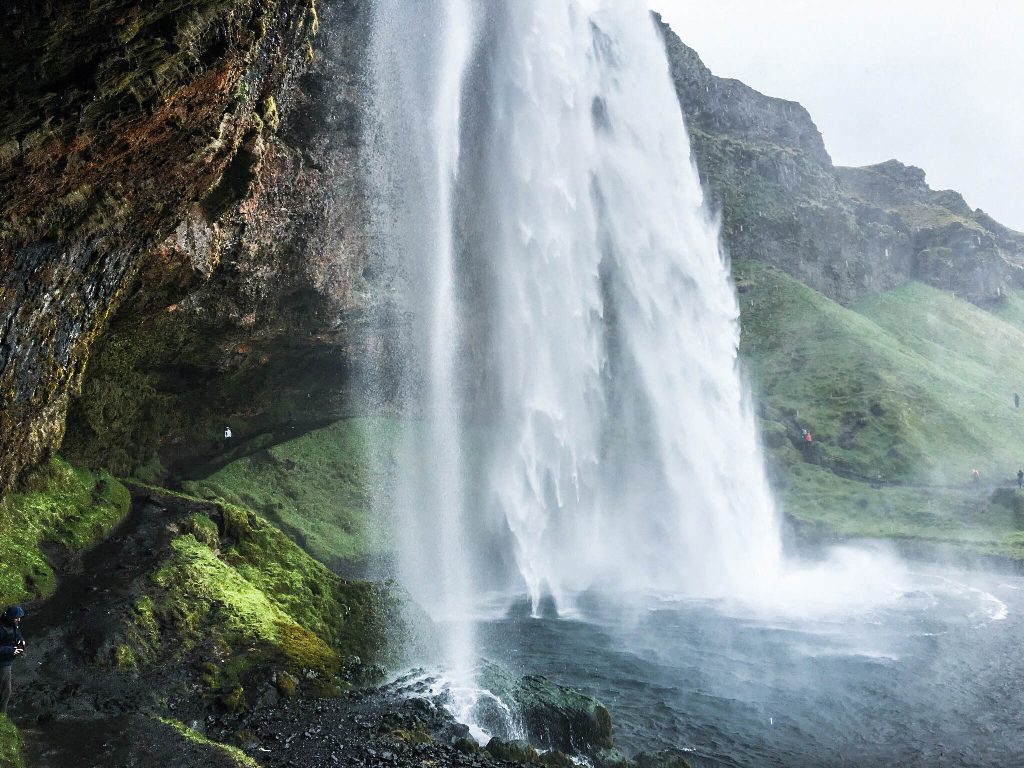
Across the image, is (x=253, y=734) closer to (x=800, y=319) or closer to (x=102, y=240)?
(x=102, y=240)

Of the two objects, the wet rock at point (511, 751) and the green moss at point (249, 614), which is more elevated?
the green moss at point (249, 614)

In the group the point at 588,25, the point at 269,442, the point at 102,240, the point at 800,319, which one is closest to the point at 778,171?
the point at 800,319

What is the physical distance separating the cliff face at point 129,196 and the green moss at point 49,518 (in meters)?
0.87

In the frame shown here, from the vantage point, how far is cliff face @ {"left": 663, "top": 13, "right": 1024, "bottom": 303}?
82.2 meters

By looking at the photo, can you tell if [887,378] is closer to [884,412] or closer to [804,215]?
[884,412]

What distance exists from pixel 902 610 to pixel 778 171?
68354 mm

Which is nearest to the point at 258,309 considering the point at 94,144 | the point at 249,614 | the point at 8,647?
the point at 249,614

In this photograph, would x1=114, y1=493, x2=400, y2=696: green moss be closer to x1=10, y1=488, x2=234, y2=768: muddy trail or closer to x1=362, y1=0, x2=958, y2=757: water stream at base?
x1=10, y1=488, x2=234, y2=768: muddy trail

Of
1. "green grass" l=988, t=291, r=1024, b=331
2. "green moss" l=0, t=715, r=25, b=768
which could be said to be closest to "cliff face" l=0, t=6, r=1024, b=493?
"green moss" l=0, t=715, r=25, b=768

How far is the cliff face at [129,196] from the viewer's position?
7371 mm

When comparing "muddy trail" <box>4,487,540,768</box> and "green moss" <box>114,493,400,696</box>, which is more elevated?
"green moss" <box>114,493,400,696</box>

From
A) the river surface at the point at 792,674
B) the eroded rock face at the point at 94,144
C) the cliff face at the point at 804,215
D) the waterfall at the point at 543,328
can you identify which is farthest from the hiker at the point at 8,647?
the cliff face at the point at 804,215

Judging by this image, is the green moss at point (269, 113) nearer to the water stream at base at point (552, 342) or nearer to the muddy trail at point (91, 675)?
the muddy trail at point (91, 675)

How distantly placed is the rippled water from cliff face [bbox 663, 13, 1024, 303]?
59.5 metres
